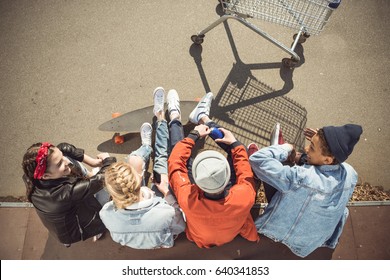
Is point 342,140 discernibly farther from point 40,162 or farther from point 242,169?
point 40,162

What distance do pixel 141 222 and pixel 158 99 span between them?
5.40 ft

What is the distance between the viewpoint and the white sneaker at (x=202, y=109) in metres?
3.49

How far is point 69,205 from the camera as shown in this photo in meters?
2.58

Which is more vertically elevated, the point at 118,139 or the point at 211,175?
the point at 211,175

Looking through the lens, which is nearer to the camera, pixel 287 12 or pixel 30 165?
pixel 30 165

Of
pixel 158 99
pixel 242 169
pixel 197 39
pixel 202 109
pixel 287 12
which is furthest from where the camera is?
pixel 197 39

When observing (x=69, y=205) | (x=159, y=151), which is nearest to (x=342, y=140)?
(x=159, y=151)

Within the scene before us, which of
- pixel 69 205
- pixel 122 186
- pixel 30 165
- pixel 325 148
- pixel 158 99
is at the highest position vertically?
pixel 325 148

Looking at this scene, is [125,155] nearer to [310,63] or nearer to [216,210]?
[216,210]

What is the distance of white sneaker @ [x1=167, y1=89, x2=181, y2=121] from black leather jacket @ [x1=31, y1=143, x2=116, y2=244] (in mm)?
1031

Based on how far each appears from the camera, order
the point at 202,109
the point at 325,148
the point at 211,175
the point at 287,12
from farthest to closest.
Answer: the point at 202,109 → the point at 287,12 → the point at 325,148 → the point at 211,175

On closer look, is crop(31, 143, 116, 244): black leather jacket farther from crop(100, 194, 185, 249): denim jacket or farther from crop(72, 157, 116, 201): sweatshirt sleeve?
crop(100, 194, 185, 249): denim jacket

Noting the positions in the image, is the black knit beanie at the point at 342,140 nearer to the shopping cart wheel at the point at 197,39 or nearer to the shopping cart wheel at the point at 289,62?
the shopping cart wheel at the point at 289,62

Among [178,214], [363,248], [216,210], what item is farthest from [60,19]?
[363,248]
